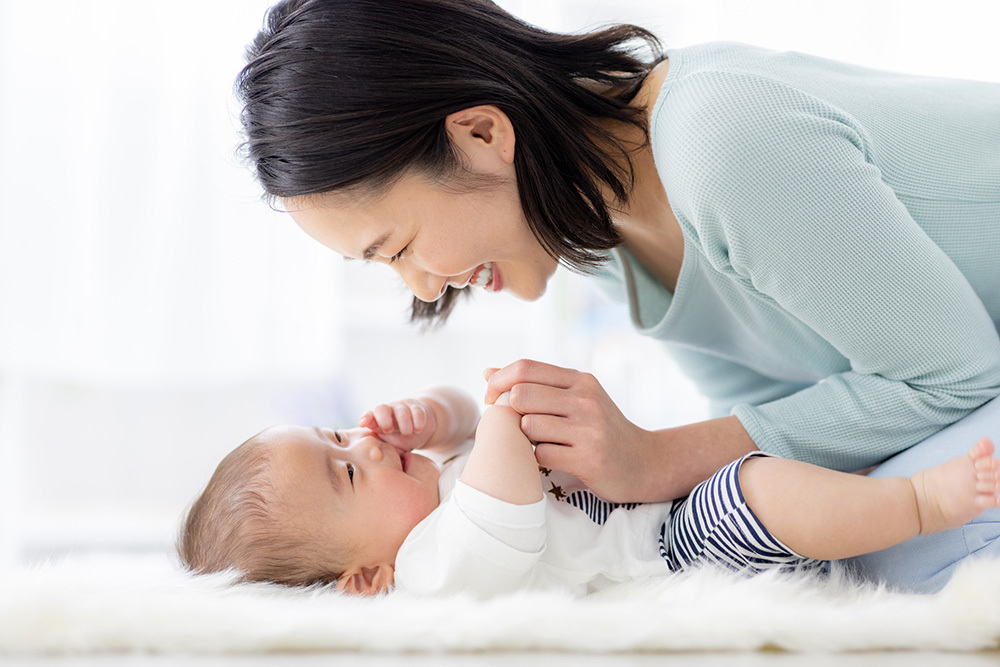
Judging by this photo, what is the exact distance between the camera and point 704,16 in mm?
2801

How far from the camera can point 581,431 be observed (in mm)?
936

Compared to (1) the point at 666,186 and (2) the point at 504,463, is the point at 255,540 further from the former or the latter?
(1) the point at 666,186

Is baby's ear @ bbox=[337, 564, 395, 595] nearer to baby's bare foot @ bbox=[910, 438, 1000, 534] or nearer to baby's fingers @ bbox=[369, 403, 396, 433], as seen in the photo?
baby's fingers @ bbox=[369, 403, 396, 433]

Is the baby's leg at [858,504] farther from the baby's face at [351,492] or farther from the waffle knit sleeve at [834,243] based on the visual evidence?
the baby's face at [351,492]

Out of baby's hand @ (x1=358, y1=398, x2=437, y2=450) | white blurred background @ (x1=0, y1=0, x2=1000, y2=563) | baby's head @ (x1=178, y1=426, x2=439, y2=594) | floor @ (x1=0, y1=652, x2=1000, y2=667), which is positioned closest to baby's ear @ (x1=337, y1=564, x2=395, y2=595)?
baby's head @ (x1=178, y1=426, x2=439, y2=594)

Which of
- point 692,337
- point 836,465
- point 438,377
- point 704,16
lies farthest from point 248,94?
point 704,16

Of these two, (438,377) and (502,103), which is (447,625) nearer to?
(502,103)

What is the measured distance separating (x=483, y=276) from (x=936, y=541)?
69cm

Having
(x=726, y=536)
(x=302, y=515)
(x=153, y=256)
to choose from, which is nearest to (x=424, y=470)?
(x=302, y=515)

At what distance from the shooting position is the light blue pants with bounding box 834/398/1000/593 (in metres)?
0.82

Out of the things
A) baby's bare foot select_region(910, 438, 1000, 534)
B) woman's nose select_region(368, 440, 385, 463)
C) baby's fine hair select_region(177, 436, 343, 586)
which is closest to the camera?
baby's bare foot select_region(910, 438, 1000, 534)

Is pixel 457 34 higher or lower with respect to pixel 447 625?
higher

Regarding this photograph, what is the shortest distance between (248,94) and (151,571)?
604 mm

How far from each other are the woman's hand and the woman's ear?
274 millimetres
